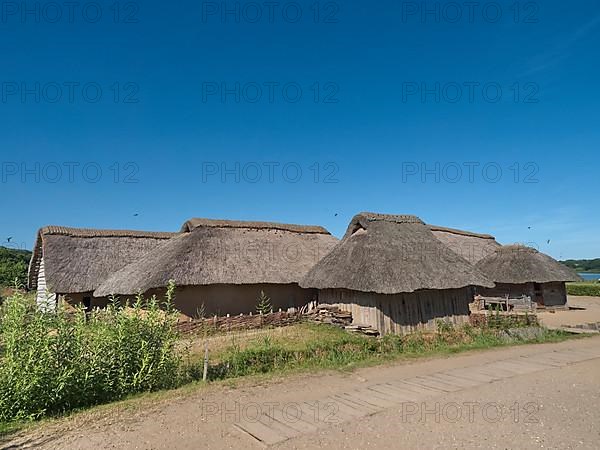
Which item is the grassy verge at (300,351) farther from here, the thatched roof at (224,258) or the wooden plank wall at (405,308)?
the thatched roof at (224,258)

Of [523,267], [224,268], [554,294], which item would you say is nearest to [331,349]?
[224,268]

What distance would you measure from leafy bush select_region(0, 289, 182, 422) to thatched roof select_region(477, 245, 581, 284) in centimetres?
2246

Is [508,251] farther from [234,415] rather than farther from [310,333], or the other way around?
[234,415]

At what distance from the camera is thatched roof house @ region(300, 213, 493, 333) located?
15750mm

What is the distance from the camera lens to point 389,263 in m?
16.6

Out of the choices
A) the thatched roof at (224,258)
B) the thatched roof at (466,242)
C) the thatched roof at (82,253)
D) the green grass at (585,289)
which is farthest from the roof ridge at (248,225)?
the green grass at (585,289)

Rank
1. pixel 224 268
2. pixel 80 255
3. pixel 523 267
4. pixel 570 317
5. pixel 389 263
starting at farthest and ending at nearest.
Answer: pixel 523 267, pixel 80 255, pixel 570 317, pixel 224 268, pixel 389 263

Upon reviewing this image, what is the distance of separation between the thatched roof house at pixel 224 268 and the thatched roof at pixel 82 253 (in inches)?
46.9

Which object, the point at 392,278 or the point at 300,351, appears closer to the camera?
the point at 300,351

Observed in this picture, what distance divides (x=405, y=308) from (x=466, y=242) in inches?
647

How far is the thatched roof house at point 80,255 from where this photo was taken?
20.5 meters

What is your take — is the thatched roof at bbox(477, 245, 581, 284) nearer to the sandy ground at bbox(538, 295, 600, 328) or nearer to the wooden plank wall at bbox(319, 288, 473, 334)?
the sandy ground at bbox(538, 295, 600, 328)

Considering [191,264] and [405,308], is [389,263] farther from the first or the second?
[191,264]

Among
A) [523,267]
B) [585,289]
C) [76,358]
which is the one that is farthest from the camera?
[585,289]
